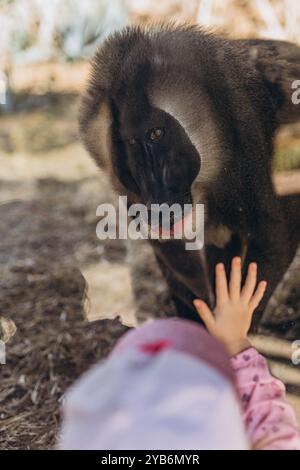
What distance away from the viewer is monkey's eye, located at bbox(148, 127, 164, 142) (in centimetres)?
271

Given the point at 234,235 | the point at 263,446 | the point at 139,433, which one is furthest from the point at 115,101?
the point at 139,433

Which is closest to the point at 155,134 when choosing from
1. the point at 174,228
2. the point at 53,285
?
the point at 174,228

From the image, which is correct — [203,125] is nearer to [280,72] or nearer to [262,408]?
[280,72]

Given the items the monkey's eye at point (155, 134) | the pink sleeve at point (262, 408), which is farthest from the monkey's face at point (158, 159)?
the pink sleeve at point (262, 408)

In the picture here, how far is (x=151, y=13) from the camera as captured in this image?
519 cm

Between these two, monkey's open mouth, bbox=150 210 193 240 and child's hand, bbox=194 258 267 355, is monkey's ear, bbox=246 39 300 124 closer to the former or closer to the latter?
monkey's open mouth, bbox=150 210 193 240

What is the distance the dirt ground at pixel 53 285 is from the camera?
2879mm

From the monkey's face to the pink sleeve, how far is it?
92cm

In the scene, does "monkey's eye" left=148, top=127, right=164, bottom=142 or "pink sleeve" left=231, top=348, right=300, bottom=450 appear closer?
"pink sleeve" left=231, top=348, right=300, bottom=450

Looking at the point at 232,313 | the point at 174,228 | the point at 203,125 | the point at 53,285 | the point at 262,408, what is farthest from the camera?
the point at 53,285

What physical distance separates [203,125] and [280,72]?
0.41 metres

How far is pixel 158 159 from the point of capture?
267 centimetres

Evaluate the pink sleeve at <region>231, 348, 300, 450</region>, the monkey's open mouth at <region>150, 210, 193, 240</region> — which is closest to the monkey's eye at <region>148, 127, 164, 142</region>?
the monkey's open mouth at <region>150, 210, 193, 240</region>

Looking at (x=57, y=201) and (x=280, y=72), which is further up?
(x=280, y=72)
